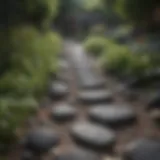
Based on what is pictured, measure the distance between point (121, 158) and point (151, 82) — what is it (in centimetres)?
202

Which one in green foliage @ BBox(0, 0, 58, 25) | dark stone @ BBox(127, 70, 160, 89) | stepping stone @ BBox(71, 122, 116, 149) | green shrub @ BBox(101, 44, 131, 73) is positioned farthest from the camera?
green shrub @ BBox(101, 44, 131, 73)

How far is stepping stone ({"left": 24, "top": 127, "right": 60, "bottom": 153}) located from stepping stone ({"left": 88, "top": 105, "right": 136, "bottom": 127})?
2.00ft

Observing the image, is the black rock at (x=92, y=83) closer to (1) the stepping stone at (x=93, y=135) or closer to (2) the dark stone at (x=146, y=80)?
(2) the dark stone at (x=146, y=80)

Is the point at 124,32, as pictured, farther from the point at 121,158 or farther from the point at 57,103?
the point at 121,158

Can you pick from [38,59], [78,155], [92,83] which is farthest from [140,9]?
[78,155]

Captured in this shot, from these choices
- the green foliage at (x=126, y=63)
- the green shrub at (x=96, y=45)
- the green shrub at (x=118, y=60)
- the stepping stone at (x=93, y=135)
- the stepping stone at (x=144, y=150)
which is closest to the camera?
the stepping stone at (x=144, y=150)

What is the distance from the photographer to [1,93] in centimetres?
341

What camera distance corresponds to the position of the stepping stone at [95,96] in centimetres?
450

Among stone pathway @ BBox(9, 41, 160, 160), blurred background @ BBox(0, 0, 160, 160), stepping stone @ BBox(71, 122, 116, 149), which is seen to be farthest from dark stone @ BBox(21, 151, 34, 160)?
stepping stone @ BBox(71, 122, 116, 149)

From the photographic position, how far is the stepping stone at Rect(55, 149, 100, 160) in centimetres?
285

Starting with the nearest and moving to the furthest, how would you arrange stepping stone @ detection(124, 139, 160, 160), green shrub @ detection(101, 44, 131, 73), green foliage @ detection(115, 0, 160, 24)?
stepping stone @ detection(124, 139, 160, 160) → green foliage @ detection(115, 0, 160, 24) → green shrub @ detection(101, 44, 131, 73)

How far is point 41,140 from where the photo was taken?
10.3ft

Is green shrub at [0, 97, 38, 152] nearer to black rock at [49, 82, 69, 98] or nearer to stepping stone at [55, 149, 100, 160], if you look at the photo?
stepping stone at [55, 149, 100, 160]

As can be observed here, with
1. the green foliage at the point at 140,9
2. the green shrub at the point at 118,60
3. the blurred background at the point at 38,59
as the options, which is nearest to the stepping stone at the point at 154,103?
the blurred background at the point at 38,59
